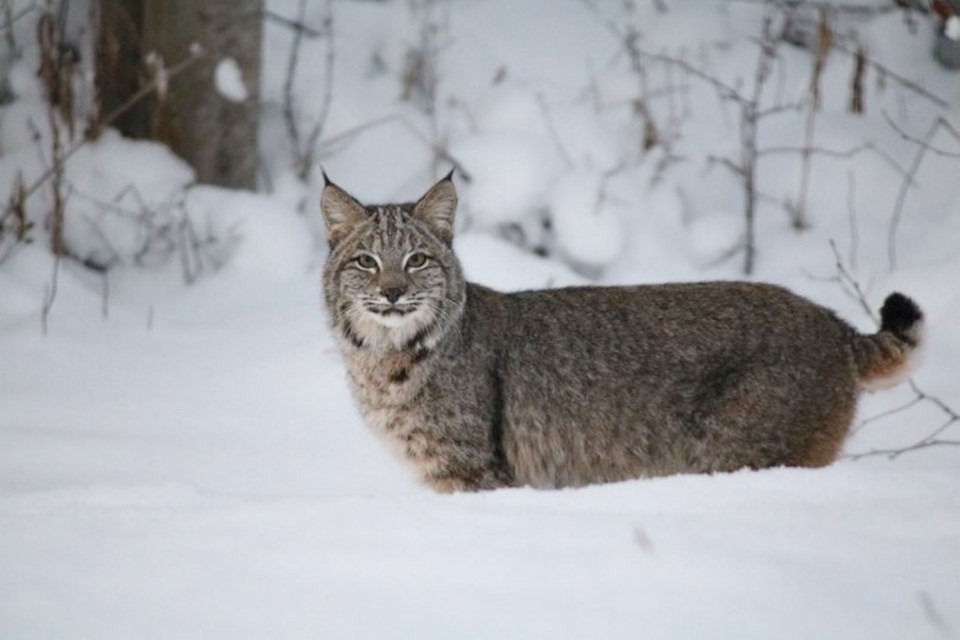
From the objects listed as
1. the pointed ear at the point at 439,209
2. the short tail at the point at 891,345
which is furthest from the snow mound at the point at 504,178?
the short tail at the point at 891,345

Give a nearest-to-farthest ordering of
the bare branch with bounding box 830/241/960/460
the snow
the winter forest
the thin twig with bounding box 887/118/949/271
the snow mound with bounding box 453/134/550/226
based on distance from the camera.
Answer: the winter forest < the bare branch with bounding box 830/241/960/460 < the thin twig with bounding box 887/118/949/271 < the snow < the snow mound with bounding box 453/134/550/226

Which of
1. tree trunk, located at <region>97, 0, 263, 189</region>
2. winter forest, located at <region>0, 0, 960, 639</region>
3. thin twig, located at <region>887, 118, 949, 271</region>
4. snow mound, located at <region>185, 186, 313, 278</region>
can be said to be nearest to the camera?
winter forest, located at <region>0, 0, 960, 639</region>

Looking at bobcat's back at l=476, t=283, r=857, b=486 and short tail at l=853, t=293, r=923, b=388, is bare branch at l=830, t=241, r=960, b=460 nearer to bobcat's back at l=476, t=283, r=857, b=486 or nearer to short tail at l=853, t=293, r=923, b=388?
short tail at l=853, t=293, r=923, b=388

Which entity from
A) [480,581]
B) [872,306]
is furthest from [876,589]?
[872,306]

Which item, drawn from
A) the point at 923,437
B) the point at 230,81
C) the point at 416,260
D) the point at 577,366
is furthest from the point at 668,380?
the point at 230,81

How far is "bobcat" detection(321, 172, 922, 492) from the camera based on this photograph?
4434 mm

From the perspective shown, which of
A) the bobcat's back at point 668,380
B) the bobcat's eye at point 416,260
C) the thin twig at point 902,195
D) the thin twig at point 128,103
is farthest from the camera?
the thin twig at point 902,195

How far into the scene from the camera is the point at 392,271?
14.9 feet

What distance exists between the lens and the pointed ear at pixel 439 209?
4718 millimetres

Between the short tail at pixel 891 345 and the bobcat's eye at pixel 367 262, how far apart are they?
1562mm

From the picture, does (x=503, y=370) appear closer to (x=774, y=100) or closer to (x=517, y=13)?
(x=774, y=100)

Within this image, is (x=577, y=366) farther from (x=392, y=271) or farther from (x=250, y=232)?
(x=250, y=232)

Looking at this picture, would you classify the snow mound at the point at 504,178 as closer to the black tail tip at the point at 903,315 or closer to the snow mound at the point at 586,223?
the snow mound at the point at 586,223

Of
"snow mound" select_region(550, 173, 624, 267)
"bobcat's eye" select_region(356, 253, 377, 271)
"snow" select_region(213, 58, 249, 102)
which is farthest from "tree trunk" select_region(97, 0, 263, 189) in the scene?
"bobcat's eye" select_region(356, 253, 377, 271)
